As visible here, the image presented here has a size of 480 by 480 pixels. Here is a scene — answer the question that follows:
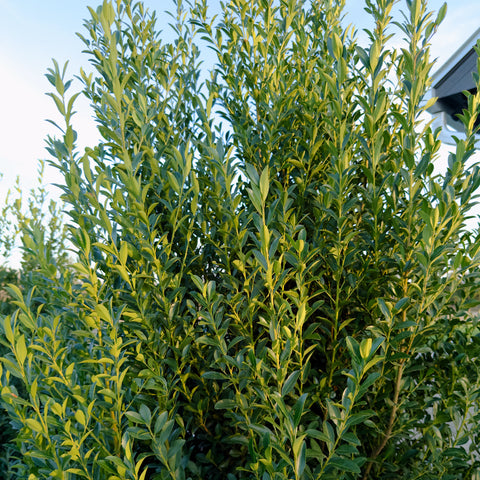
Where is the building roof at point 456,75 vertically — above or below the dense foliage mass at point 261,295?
above

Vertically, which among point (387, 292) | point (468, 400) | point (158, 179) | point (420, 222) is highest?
point (158, 179)

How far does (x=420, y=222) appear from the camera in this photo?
62.1 inches

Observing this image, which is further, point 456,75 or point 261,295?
point 456,75

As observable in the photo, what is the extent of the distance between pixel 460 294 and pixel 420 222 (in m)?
0.39

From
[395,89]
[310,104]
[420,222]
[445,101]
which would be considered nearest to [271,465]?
[420,222]

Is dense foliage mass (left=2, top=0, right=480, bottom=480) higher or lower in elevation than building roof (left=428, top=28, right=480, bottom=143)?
lower

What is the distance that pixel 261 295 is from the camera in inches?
67.8

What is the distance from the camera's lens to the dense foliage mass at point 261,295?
1330mm

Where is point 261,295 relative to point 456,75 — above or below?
below

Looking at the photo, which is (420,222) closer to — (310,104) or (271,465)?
(310,104)

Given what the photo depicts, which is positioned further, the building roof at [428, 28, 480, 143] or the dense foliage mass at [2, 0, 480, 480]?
the building roof at [428, 28, 480, 143]

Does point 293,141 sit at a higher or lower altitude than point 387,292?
higher

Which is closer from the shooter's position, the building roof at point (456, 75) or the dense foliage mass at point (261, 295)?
the dense foliage mass at point (261, 295)

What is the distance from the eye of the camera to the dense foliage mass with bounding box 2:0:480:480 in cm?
133
